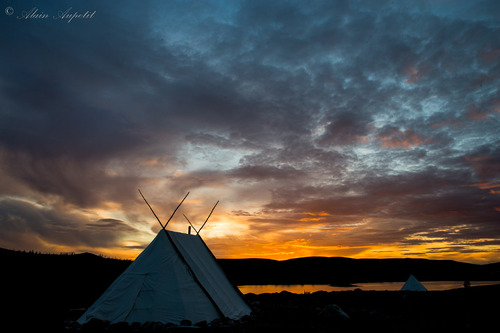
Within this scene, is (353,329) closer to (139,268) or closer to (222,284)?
(222,284)

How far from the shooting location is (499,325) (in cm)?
970

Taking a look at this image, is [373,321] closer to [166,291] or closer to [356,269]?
[166,291]

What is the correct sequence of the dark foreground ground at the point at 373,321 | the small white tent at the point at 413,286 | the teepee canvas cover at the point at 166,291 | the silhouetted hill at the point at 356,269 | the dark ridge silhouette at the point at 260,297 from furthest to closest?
the silhouetted hill at the point at 356,269, the small white tent at the point at 413,286, the dark ridge silhouette at the point at 260,297, the teepee canvas cover at the point at 166,291, the dark foreground ground at the point at 373,321

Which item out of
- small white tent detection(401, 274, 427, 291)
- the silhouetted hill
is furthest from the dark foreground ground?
the silhouetted hill

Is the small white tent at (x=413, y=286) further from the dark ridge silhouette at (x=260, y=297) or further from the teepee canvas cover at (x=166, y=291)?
the teepee canvas cover at (x=166, y=291)

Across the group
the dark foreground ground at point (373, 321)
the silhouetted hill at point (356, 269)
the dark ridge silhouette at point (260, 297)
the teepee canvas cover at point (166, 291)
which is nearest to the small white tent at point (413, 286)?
the dark ridge silhouette at point (260, 297)

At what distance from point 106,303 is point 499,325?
39.0 feet

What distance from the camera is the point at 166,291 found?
9.42 m

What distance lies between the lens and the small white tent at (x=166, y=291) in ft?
29.5

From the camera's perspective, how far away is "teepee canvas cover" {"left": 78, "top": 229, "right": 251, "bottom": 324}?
9.00 meters

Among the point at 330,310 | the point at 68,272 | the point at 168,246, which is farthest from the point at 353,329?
the point at 68,272

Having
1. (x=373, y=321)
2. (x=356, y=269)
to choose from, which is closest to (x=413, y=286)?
(x=373, y=321)

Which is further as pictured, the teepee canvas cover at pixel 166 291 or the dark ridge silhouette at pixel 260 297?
the dark ridge silhouette at pixel 260 297

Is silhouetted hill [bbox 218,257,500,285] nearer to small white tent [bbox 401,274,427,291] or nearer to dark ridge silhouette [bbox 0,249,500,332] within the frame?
dark ridge silhouette [bbox 0,249,500,332]
